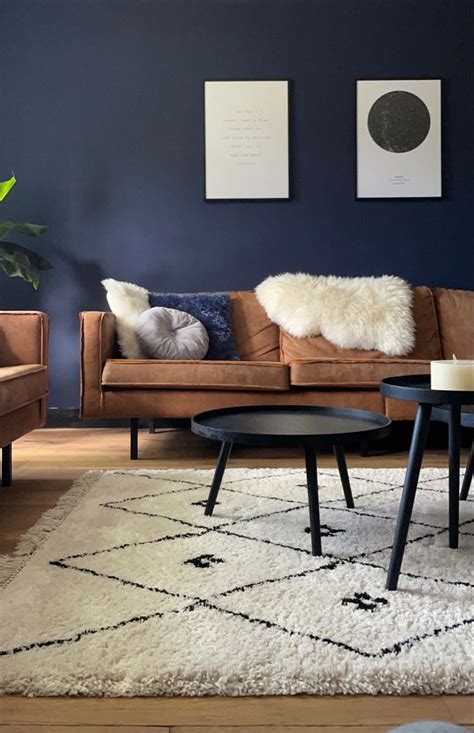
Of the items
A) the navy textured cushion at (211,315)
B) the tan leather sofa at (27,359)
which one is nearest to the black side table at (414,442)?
the tan leather sofa at (27,359)

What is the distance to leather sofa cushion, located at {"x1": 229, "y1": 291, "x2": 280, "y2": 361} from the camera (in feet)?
13.2

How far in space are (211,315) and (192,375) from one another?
2.19ft

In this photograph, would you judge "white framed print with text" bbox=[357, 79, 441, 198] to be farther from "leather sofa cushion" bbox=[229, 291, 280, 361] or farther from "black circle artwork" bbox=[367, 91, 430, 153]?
"leather sofa cushion" bbox=[229, 291, 280, 361]

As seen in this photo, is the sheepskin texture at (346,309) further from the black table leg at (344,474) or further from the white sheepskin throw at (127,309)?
the black table leg at (344,474)

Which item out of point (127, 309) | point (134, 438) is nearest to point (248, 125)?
point (127, 309)

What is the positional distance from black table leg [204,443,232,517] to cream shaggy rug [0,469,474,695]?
0.14ft

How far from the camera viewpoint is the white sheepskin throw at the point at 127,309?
3.57 metres

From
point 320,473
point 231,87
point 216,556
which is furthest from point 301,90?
point 216,556

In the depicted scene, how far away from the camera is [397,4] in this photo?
430 cm

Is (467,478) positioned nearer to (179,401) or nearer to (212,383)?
(212,383)

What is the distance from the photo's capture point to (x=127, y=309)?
3768 mm

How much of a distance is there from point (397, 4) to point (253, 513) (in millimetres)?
3348

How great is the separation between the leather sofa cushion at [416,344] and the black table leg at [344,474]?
1.44 meters

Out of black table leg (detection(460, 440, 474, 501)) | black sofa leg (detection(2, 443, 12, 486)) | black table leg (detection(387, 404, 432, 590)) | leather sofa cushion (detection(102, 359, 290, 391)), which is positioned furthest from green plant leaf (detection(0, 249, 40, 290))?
black table leg (detection(387, 404, 432, 590))
